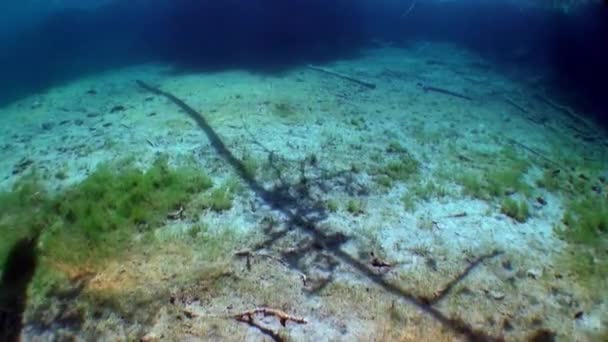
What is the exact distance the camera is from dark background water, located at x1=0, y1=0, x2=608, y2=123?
20.2 meters

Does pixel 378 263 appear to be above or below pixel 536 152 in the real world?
above

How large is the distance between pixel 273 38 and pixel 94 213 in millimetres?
20880

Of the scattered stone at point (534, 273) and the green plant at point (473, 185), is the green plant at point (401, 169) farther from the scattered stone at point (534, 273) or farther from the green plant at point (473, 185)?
the scattered stone at point (534, 273)

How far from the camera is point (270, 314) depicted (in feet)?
16.3

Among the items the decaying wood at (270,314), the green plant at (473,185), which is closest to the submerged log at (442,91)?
the green plant at (473,185)

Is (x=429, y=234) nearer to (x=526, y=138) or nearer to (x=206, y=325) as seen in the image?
(x=206, y=325)

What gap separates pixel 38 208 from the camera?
24.4 ft

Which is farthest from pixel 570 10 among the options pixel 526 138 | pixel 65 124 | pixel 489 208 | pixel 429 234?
pixel 65 124

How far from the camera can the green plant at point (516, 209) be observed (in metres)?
7.30

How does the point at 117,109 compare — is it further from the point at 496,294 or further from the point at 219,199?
the point at 496,294

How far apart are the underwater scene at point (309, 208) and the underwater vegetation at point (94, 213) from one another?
0.04 m

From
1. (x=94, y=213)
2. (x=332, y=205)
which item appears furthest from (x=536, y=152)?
(x=94, y=213)

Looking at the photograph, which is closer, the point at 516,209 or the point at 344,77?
the point at 516,209

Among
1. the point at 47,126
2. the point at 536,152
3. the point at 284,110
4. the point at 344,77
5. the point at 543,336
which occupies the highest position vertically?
the point at 543,336
